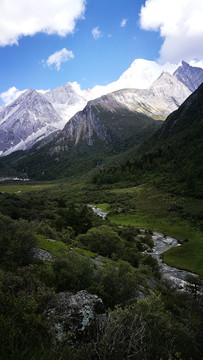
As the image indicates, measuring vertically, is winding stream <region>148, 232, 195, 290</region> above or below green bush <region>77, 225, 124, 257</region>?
below

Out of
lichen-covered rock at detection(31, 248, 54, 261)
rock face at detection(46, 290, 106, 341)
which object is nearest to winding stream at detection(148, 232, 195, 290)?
lichen-covered rock at detection(31, 248, 54, 261)

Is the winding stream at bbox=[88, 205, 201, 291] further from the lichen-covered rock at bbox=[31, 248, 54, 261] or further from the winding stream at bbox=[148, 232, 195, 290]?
the lichen-covered rock at bbox=[31, 248, 54, 261]

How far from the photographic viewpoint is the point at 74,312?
15.2 m

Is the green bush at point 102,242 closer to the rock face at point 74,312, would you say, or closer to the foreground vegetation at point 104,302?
the foreground vegetation at point 104,302

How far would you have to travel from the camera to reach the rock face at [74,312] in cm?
1378

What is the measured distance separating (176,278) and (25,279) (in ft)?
124

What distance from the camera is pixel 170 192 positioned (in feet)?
399

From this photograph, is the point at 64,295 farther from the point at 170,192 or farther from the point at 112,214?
the point at 170,192

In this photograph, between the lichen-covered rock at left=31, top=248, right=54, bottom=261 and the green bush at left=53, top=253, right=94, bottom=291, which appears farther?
the lichen-covered rock at left=31, top=248, right=54, bottom=261

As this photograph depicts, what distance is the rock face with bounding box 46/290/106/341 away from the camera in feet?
45.2

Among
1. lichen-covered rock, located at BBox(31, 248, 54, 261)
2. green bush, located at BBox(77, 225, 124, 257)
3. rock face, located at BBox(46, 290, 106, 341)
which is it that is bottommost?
green bush, located at BBox(77, 225, 124, 257)

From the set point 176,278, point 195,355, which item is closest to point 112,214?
point 176,278

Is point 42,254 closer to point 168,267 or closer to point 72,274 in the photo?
point 72,274

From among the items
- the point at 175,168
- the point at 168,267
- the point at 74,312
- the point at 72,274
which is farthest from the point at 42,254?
the point at 175,168
